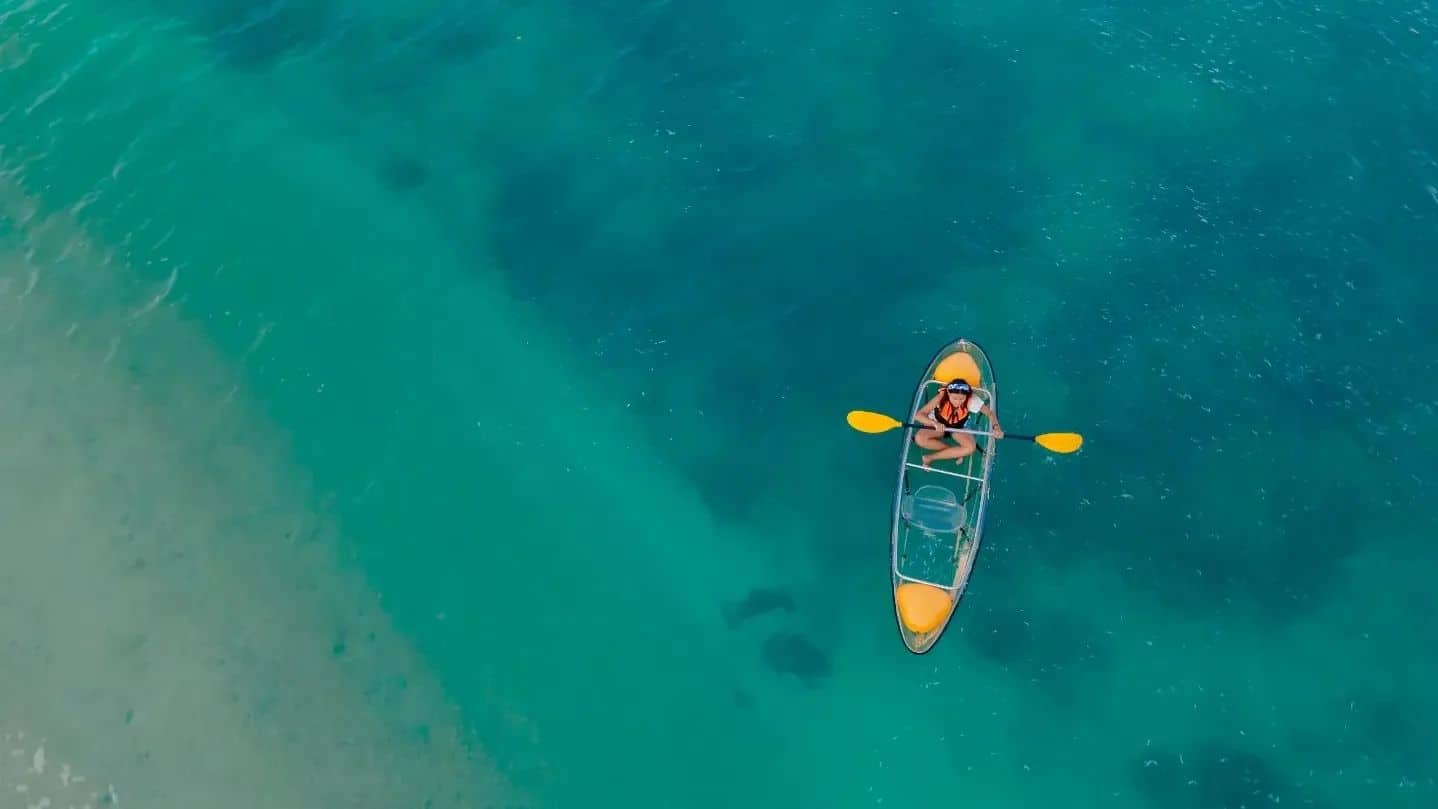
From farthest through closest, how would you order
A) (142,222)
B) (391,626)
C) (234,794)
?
(142,222) < (391,626) < (234,794)

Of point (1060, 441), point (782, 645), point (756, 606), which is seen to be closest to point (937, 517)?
point (1060, 441)

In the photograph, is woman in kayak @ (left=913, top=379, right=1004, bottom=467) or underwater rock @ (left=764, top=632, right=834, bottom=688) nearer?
underwater rock @ (left=764, top=632, right=834, bottom=688)

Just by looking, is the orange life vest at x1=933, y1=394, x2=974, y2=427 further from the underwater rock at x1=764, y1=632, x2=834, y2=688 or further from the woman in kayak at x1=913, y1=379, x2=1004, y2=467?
the underwater rock at x1=764, y1=632, x2=834, y2=688

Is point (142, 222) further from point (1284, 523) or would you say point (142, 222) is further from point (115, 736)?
point (1284, 523)

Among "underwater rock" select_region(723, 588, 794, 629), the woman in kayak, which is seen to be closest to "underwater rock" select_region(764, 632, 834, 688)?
"underwater rock" select_region(723, 588, 794, 629)

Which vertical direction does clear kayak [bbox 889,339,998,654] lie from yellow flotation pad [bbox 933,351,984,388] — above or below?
below

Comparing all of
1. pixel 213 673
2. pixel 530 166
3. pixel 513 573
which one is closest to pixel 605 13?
pixel 530 166
